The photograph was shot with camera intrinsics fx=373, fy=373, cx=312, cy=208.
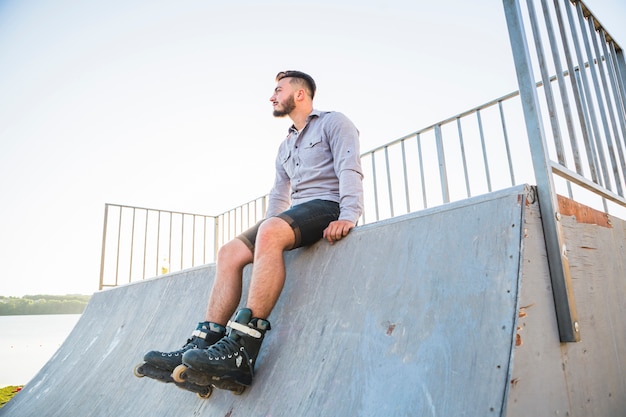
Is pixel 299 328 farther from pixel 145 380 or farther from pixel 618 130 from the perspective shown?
pixel 618 130

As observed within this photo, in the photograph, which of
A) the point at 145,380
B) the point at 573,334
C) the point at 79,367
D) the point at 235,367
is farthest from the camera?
the point at 79,367

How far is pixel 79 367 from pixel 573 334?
3.63m

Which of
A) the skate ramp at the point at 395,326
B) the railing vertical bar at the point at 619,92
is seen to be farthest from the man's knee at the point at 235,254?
the railing vertical bar at the point at 619,92

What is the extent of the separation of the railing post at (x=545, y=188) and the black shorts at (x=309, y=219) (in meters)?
0.98

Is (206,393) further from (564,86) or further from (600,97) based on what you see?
(600,97)

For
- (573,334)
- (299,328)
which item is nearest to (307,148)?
(299,328)

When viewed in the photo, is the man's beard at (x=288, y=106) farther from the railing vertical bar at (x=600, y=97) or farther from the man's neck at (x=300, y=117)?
the railing vertical bar at (x=600, y=97)

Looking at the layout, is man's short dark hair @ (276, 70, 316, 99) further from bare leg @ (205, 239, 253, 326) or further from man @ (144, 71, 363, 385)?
bare leg @ (205, 239, 253, 326)

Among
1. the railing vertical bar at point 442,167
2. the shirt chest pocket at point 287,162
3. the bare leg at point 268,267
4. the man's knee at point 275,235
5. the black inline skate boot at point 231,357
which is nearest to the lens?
the black inline skate boot at point 231,357

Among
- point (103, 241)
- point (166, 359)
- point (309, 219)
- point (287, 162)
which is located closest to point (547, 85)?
point (309, 219)

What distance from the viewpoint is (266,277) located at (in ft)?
5.56

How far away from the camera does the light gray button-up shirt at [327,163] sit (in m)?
1.93

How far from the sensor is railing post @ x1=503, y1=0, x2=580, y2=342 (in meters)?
1.24

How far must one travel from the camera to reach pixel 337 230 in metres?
1.81
